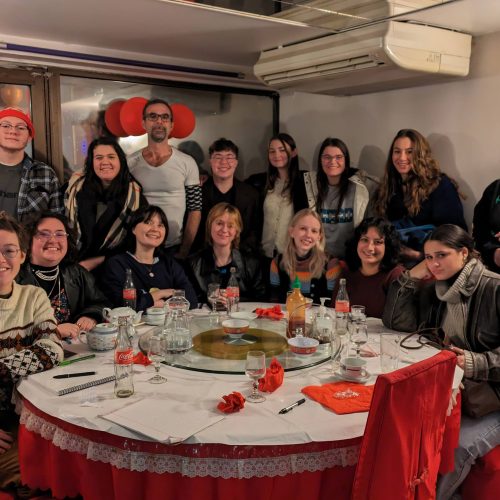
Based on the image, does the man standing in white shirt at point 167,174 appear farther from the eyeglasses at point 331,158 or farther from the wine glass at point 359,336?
the wine glass at point 359,336

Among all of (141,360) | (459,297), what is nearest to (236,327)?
(141,360)

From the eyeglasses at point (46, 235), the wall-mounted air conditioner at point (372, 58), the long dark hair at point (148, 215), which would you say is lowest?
the eyeglasses at point (46, 235)

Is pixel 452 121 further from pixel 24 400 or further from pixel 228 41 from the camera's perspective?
pixel 24 400

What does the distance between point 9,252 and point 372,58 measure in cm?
218

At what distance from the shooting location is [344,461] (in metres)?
1.62

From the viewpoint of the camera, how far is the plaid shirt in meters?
3.47

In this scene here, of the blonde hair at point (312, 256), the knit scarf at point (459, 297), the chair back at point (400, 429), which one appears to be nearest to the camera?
the chair back at point (400, 429)

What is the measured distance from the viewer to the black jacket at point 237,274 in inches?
139

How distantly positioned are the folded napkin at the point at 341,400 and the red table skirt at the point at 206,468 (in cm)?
14

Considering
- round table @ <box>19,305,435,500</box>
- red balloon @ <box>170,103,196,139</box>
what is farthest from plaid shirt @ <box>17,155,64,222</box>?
round table @ <box>19,305,435,500</box>

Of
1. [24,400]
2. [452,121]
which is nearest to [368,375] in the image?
[24,400]

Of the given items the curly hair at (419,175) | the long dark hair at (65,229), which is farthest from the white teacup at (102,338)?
the curly hair at (419,175)

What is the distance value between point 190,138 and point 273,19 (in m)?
1.52

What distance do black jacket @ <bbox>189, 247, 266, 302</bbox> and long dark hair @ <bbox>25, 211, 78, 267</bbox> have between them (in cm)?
82
